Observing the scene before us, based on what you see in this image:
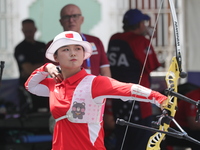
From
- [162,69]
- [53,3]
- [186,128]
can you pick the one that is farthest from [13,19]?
[186,128]

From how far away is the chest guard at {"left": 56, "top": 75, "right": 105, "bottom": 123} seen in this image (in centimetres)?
336

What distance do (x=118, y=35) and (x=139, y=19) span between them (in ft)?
0.84

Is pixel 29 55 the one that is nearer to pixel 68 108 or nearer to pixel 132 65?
pixel 132 65

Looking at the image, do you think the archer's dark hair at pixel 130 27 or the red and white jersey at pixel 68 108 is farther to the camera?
the archer's dark hair at pixel 130 27

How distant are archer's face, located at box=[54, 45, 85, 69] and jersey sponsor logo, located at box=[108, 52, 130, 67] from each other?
1.47 meters

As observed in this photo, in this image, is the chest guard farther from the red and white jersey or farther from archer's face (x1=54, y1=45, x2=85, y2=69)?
archer's face (x1=54, y1=45, x2=85, y2=69)

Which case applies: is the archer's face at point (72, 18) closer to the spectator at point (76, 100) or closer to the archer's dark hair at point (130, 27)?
the archer's dark hair at point (130, 27)

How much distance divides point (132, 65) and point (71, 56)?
1.56m

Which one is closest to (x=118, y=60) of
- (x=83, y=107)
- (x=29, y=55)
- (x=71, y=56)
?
→ (x=29, y=55)

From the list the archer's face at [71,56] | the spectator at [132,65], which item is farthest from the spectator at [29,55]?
the archer's face at [71,56]

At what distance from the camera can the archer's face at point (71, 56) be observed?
3.46 m

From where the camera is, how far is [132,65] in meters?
4.96

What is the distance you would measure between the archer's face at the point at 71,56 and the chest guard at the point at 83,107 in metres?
0.15

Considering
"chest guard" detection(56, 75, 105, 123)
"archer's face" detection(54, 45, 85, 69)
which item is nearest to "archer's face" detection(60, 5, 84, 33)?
"archer's face" detection(54, 45, 85, 69)
